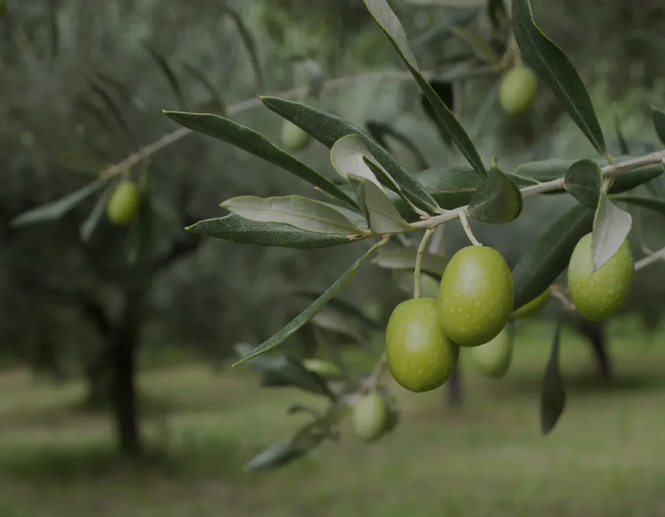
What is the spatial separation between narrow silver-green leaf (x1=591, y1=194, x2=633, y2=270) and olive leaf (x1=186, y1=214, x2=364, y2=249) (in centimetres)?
16

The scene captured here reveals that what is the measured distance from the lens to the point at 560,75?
0.58 m

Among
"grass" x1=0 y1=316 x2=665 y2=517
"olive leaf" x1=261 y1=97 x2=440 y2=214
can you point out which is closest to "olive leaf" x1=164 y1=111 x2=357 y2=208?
"olive leaf" x1=261 y1=97 x2=440 y2=214

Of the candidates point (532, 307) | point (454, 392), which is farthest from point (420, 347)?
point (454, 392)

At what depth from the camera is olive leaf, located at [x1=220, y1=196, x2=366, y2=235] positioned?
44cm

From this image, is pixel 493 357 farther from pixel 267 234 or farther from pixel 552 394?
pixel 267 234

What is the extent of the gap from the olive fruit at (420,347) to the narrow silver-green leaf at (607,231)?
12cm

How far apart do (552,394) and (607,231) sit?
2.10ft

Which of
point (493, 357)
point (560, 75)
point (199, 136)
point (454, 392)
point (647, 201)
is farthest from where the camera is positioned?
point (454, 392)

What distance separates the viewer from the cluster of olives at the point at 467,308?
45 centimetres

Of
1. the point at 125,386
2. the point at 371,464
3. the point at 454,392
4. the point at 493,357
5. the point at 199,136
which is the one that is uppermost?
the point at 493,357

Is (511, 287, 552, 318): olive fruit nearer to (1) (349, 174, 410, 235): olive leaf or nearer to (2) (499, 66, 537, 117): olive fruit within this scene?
(1) (349, 174, 410, 235): olive leaf

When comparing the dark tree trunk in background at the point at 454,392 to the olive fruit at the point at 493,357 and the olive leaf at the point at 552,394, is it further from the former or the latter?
the olive fruit at the point at 493,357

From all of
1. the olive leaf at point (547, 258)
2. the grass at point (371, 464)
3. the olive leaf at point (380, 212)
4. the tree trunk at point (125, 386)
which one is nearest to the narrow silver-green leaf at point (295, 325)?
the olive leaf at point (380, 212)

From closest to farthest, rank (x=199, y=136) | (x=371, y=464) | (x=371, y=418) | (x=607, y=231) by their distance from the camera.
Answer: (x=607, y=231)
(x=371, y=418)
(x=199, y=136)
(x=371, y=464)
